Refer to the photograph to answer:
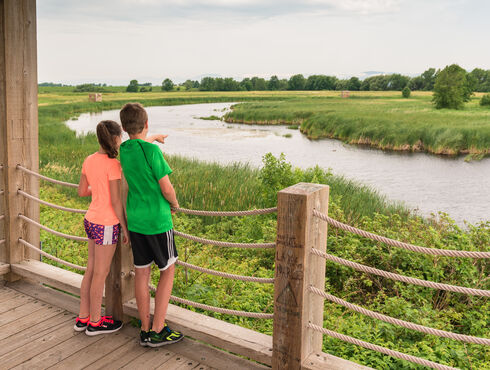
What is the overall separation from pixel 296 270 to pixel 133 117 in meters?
1.38

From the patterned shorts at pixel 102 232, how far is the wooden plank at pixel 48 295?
97 cm

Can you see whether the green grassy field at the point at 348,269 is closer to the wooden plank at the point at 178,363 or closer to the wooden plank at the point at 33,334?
the wooden plank at the point at 33,334

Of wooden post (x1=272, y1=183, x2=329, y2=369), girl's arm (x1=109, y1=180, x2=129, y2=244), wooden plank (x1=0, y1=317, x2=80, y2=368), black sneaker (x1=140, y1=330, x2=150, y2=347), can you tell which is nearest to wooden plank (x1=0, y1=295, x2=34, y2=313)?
wooden plank (x1=0, y1=317, x2=80, y2=368)

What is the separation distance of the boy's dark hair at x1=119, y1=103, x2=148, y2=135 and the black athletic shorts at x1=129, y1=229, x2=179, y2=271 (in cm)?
69

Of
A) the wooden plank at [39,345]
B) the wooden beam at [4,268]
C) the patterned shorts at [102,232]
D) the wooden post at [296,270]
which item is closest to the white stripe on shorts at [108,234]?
the patterned shorts at [102,232]

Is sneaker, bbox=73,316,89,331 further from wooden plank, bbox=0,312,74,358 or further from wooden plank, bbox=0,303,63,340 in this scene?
wooden plank, bbox=0,303,63,340

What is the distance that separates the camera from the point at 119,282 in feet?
11.8

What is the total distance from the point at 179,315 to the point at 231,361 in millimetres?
565

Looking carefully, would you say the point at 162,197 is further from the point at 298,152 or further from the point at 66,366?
the point at 298,152

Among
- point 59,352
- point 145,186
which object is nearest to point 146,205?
point 145,186

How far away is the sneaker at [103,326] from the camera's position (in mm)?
3451

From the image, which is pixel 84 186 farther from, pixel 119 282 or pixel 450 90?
pixel 450 90

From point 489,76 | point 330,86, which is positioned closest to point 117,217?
point 489,76

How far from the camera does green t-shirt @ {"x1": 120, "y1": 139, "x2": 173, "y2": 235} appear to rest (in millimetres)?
2928
